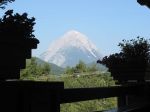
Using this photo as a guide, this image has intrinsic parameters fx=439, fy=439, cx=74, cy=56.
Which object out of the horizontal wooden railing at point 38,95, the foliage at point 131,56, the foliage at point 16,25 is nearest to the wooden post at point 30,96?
the horizontal wooden railing at point 38,95

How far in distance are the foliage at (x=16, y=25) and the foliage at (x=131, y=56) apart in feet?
11.5

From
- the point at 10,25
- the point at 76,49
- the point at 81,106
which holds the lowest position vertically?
the point at 81,106

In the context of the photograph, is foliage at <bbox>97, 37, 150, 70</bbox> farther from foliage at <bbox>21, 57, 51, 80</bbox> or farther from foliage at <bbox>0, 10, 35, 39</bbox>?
foliage at <bbox>21, 57, 51, 80</bbox>

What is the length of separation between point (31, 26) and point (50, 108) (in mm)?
770

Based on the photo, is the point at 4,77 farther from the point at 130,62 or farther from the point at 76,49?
the point at 76,49

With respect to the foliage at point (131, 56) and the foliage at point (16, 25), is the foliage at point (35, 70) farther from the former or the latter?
the foliage at point (16, 25)

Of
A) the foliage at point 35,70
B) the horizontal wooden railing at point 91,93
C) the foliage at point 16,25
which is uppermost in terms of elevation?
the foliage at point 35,70

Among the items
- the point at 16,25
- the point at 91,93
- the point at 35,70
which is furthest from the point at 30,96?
the point at 35,70

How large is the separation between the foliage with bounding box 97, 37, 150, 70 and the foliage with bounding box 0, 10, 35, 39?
11.5ft

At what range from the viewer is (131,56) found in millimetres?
7699

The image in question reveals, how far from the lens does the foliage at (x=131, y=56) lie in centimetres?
732

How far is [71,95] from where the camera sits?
4.38m

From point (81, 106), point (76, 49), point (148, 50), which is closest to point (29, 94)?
point (148, 50)

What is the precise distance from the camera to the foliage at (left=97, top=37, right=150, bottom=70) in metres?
7.32
